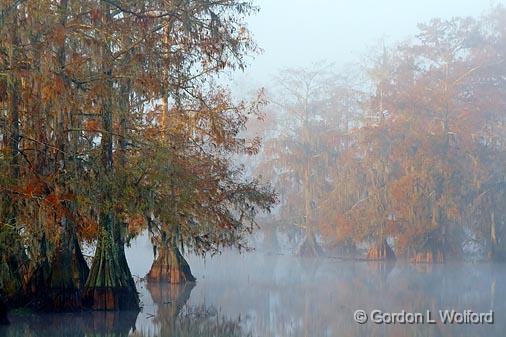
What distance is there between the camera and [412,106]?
2830cm

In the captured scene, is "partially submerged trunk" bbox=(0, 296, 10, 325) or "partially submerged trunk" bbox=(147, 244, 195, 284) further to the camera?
"partially submerged trunk" bbox=(147, 244, 195, 284)

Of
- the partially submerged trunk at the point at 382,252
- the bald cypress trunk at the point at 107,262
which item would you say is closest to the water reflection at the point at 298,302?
the bald cypress trunk at the point at 107,262

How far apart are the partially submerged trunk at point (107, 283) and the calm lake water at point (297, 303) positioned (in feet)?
0.90

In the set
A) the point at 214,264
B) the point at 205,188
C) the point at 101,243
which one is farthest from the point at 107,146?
the point at 214,264

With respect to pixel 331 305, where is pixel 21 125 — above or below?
above

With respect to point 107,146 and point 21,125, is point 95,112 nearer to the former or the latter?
point 107,146

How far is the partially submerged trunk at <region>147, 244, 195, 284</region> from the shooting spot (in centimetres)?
1872

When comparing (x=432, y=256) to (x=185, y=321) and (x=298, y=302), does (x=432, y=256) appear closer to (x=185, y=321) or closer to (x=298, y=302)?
(x=298, y=302)

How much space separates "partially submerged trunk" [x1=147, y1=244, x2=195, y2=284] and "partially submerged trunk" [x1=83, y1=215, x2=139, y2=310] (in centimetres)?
569

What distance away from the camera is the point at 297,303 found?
14.9 meters

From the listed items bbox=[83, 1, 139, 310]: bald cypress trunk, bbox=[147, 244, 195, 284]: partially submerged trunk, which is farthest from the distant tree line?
bbox=[83, 1, 139, 310]: bald cypress trunk

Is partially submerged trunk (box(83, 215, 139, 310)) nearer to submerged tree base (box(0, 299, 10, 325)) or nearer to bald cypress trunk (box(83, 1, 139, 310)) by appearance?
bald cypress trunk (box(83, 1, 139, 310))

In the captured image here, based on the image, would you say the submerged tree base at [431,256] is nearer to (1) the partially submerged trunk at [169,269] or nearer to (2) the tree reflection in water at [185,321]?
(1) the partially submerged trunk at [169,269]

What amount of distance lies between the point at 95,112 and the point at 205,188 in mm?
3388
